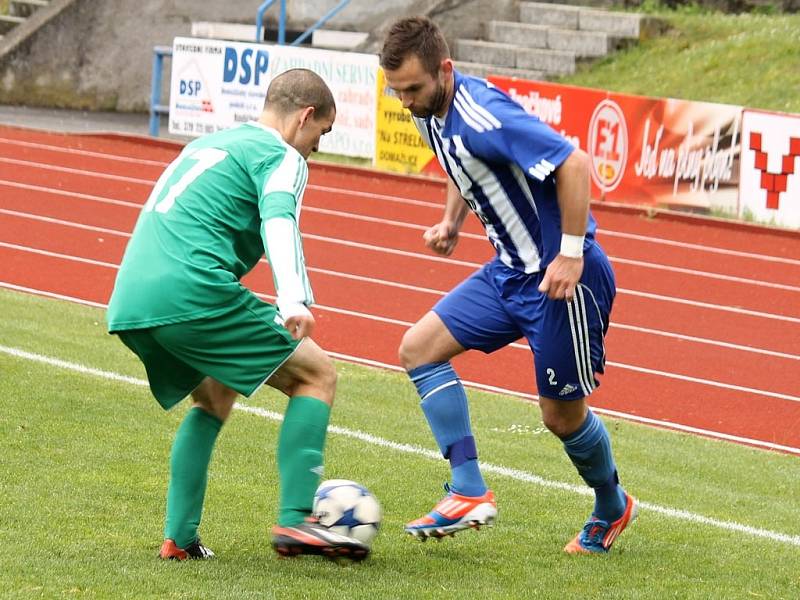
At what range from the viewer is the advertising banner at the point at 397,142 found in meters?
18.7

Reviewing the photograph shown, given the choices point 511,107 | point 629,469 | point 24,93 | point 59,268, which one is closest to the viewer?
point 511,107

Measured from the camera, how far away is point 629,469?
6.94 m

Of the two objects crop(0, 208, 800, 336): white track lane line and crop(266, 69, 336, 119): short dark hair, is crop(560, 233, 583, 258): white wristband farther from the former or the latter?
crop(0, 208, 800, 336): white track lane line

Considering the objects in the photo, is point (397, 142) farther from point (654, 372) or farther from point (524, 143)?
point (524, 143)

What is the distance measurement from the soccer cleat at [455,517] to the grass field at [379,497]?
0.11 metres

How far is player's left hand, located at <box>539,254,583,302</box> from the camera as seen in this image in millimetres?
4789

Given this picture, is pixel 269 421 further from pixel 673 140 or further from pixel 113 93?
pixel 113 93

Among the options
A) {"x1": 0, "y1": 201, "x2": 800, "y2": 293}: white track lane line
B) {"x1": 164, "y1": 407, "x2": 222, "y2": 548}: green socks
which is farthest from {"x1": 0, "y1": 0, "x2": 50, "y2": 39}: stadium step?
{"x1": 164, "y1": 407, "x2": 222, "y2": 548}: green socks

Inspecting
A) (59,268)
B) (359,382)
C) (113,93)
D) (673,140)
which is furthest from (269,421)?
(113,93)

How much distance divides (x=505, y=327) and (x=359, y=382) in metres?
3.48

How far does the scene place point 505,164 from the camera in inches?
192

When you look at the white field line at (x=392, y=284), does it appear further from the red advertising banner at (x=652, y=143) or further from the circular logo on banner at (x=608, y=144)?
the circular logo on banner at (x=608, y=144)

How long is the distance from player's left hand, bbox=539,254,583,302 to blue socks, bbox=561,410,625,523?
2.17ft

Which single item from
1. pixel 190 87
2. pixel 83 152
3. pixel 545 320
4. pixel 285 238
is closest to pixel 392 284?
pixel 545 320
